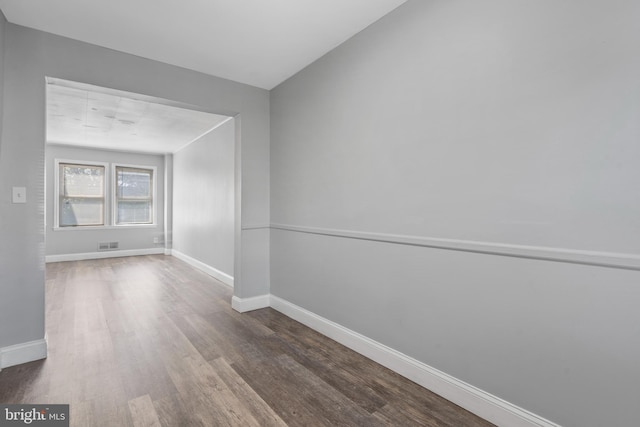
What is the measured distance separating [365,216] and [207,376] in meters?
1.68

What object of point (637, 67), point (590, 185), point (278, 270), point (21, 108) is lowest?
point (278, 270)

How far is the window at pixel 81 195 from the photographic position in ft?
21.6

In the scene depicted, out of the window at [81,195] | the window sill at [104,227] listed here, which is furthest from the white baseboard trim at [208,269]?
the window at [81,195]

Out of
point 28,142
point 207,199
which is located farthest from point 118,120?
point 28,142

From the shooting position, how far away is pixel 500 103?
1.64 m

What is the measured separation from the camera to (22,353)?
2336 millimetres

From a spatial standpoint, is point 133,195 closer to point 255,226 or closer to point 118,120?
point 118,120

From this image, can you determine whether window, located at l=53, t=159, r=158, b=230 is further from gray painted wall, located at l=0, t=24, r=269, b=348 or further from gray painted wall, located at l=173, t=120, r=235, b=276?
gray painted wall, located at l=0, t=24, r=269, b=348

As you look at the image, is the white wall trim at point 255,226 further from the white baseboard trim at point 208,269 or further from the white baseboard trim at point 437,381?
the white baseboard trim at point 208,269

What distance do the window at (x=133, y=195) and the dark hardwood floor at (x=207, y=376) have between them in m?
4.23

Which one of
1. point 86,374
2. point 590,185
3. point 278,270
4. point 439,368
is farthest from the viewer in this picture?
point 278,270

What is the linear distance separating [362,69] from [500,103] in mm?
1191

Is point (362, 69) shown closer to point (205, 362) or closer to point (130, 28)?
point (130, 28)

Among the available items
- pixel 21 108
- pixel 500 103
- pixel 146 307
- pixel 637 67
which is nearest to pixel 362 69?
pixel 500 103
